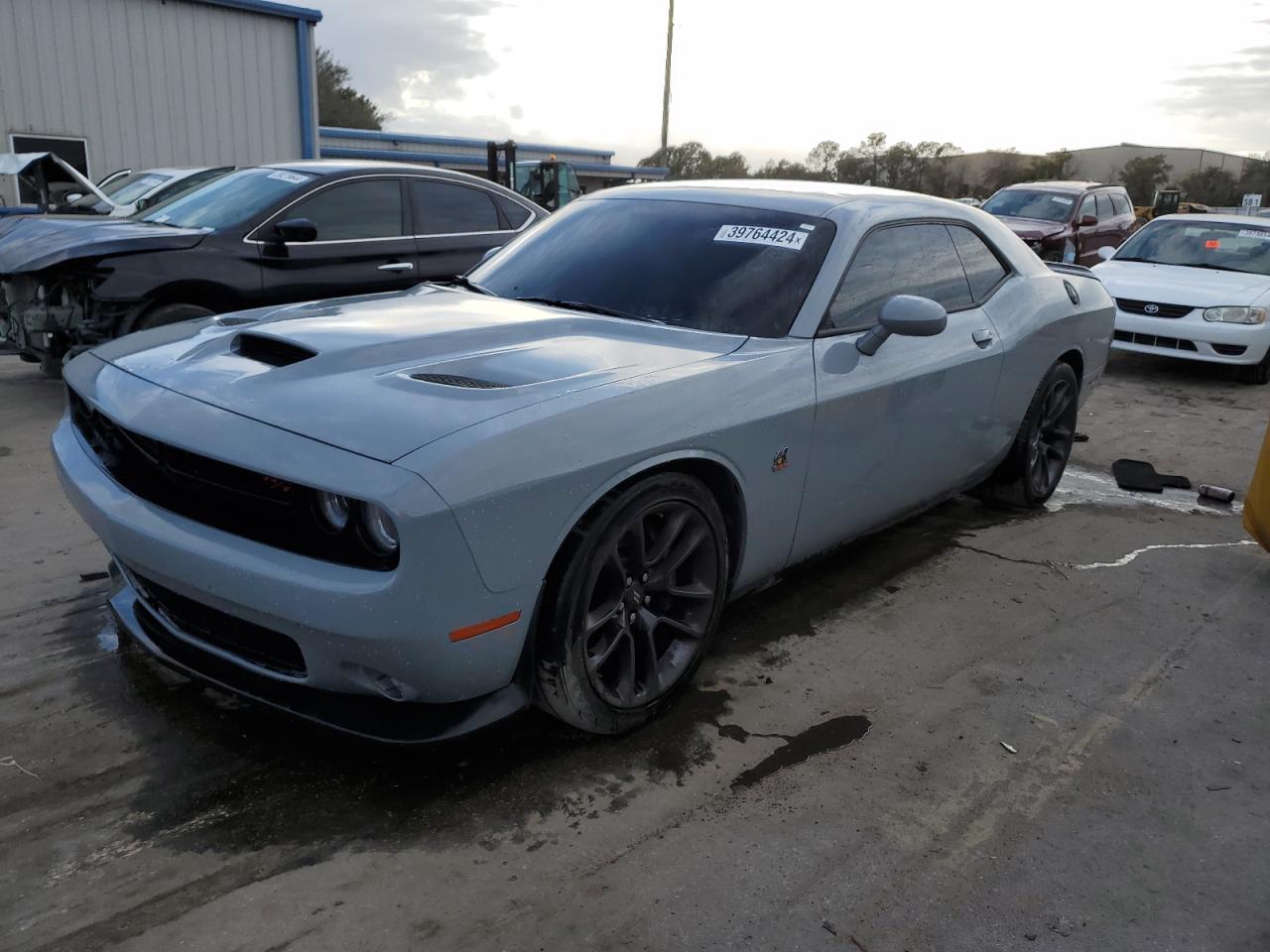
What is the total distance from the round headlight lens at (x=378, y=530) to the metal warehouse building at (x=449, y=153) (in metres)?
18.0

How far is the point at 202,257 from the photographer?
625 cm

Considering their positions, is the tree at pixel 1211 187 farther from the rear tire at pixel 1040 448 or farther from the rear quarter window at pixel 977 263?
the rear quarter window at pixel 977 263

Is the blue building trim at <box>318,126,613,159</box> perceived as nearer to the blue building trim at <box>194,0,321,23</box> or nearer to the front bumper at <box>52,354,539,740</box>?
the blue building trim at <box>194,0,321,23</box>

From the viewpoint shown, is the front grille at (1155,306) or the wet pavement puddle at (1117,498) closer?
the wet pavement puddle at (1117,498)

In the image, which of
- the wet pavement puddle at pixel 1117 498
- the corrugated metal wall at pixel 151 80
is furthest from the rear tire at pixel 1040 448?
the corrugated metal wall at pixel 151 80

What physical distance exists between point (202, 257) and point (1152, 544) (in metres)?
5.53

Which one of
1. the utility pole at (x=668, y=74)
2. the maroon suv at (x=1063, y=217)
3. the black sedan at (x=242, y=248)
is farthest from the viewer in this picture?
the utility pole at (x=668, y=74)

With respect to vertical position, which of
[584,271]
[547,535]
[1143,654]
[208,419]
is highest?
[584,271]

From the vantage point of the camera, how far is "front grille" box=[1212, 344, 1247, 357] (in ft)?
28.4

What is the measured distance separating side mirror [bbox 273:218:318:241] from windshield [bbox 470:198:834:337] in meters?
2.69

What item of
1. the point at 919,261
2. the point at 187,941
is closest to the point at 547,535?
the point at 187,941

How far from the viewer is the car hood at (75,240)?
5965mm

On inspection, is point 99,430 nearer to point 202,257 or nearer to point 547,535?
point 547,535

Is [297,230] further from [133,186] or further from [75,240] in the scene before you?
[133,186]
